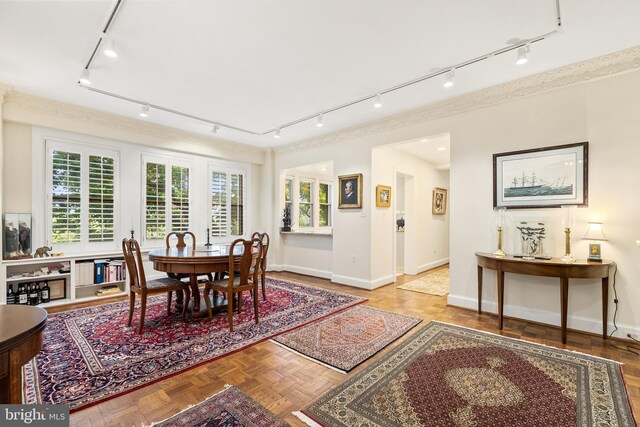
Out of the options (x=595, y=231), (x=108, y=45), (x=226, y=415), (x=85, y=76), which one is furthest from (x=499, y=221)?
(x=85, y=76)

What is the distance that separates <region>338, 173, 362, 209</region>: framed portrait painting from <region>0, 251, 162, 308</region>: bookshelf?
3.61 meters

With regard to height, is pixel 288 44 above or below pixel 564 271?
above

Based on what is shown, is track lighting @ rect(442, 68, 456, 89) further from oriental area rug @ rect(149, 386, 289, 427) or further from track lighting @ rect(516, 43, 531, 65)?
oriental area rug @ rect(149, 386, 289, 427)

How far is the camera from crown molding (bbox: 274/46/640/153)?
275cm

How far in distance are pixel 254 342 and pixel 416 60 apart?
10.3ft

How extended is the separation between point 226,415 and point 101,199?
4046 mm

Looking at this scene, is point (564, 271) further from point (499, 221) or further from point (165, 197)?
point (165, 197)

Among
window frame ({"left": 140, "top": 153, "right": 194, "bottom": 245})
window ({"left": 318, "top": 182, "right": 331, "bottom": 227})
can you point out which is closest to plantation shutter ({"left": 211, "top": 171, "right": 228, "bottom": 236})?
window frame ({"left": 140, "top": 153, "right": 194, "bottom": 245})

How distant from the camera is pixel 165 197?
16.3 feet

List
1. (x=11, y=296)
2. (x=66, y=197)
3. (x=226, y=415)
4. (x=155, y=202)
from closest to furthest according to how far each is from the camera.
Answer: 1. (x=226, y=415)
2. (x=11, y=296)
3. (x=66, y=197)
4. (x=155, y=202)

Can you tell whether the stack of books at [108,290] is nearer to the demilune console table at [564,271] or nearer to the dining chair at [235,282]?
→ the dining chair at [235,282]

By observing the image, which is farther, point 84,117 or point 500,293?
point 84,117

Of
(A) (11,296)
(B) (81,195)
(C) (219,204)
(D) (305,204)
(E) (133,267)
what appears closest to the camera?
(E) (133,267)

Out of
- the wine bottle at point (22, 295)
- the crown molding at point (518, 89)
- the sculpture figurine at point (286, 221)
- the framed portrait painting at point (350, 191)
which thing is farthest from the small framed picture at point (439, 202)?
the wine bottle at point (22, 295)
